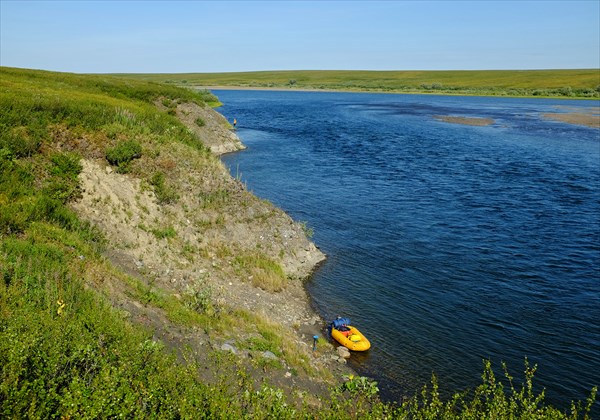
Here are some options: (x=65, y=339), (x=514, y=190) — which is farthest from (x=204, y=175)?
(x=514, y=190)

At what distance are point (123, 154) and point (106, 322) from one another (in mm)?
15829

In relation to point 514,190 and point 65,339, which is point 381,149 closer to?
point 514,190

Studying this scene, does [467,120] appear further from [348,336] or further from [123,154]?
[348,336]

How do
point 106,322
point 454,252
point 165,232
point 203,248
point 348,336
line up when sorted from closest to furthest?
1. point 106,322
2. point 348,336
3. point 165,232
4. point 203,248
5. point 454,252

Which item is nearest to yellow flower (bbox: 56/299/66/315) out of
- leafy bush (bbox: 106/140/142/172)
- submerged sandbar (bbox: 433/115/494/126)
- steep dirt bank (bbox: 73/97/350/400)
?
steep dirt bank (bbox: 73/97/350/400)

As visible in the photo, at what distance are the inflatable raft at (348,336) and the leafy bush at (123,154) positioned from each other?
51.2ft

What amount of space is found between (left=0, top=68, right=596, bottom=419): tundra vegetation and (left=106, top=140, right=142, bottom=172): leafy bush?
0.08 metres

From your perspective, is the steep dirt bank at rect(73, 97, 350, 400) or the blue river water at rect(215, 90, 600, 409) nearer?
the steep dirt bank at rect(73, 97, 350, 400)

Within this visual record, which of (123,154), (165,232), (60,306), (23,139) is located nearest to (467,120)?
(123,154)

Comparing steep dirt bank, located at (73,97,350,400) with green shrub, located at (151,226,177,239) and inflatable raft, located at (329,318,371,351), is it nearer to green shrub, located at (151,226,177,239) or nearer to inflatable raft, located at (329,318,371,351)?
green shrub, located at (151,226,177,239)

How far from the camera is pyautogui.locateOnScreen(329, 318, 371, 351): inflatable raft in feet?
67.7

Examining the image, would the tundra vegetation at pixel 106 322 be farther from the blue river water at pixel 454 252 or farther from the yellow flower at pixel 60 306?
the blue river water at pixel 454 252

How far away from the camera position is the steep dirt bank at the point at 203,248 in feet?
57.1

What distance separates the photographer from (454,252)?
1245 inches
